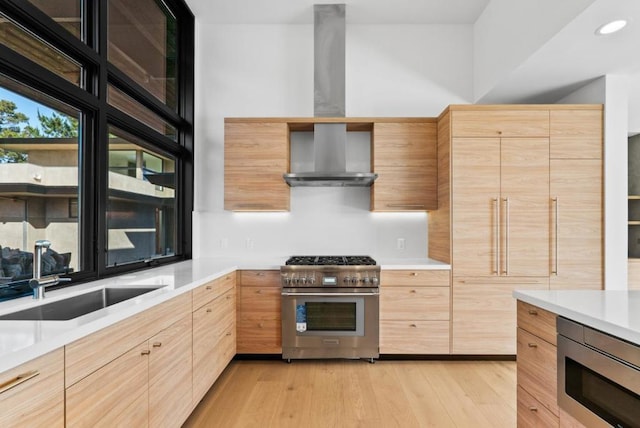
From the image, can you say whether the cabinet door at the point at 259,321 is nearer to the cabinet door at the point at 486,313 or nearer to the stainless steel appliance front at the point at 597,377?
the cabinet door at the point at 486,313

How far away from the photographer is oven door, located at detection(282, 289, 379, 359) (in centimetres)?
307

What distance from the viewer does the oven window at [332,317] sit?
10.1 feet

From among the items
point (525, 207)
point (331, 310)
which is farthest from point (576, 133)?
point (331, 310)

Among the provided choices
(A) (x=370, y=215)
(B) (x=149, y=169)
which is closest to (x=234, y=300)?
(B) (x=149, y=169)

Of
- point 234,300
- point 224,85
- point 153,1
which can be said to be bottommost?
point 234,300

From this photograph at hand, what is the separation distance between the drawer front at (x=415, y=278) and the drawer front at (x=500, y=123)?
124cm

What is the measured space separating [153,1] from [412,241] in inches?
131

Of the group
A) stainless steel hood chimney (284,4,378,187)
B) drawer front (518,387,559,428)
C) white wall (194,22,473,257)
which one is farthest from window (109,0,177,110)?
drawer front (518,387,559,428)

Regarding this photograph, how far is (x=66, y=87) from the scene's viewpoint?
1.86m

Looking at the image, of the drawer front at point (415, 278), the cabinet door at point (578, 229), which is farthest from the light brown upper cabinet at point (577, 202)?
the drawer front at point (415, 278)

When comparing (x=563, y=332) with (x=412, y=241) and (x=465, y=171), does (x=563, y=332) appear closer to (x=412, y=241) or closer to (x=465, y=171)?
(x=465, y=171)

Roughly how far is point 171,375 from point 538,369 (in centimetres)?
179

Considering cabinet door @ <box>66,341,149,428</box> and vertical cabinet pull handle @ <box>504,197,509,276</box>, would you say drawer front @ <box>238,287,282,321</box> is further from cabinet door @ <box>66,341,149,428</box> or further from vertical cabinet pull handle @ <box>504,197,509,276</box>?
vertical cabinet pull handle @ <box>504,197,509,276</box>

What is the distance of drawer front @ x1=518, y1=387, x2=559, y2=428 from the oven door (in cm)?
147
